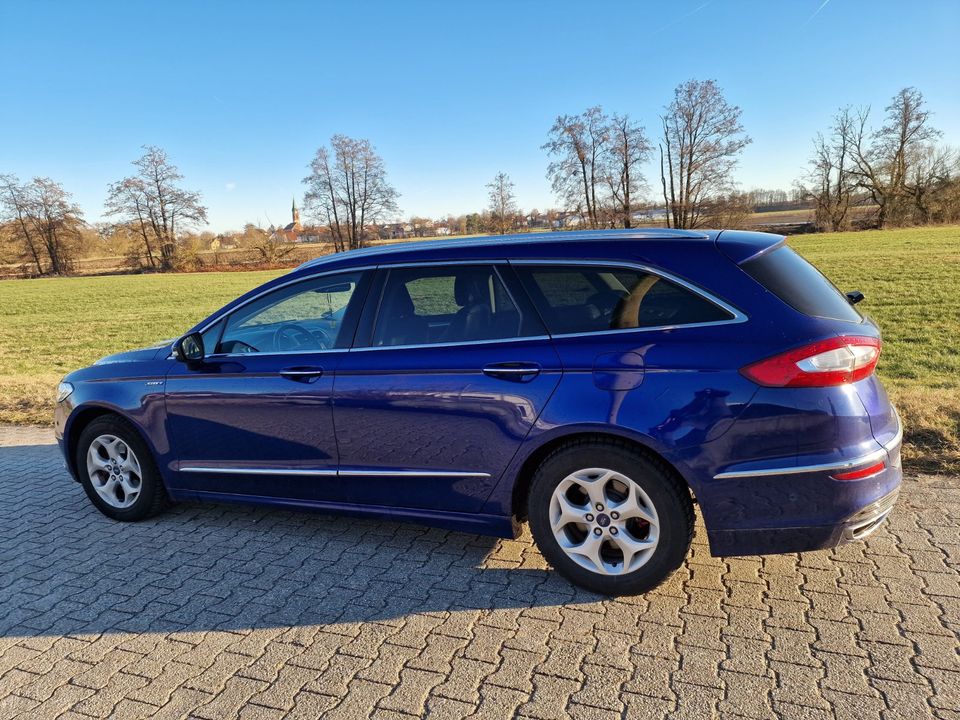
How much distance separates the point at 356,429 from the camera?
11.9ft

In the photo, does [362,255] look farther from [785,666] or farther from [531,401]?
[785,666]

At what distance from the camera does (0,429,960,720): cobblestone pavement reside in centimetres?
258

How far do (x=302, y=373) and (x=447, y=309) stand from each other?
0.89 metres

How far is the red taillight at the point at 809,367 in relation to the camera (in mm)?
2797

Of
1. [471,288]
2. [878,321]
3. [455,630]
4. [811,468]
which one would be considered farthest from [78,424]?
[878,321]

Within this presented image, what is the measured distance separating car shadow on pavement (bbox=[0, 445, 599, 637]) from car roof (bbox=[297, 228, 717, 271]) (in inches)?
65.3

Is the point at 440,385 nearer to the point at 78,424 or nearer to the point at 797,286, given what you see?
the point at 797,286

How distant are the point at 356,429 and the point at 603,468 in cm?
134

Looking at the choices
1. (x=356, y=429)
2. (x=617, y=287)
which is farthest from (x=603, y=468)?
(x=356, y=429)

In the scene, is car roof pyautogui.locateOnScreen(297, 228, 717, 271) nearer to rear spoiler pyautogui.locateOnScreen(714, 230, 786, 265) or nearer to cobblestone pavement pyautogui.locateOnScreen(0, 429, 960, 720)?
rear spoiler pyautogui.locateOnScreen(714, 230, 786, 265)

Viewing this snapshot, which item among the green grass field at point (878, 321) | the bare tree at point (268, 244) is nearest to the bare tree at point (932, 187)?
the green grass field at point (878, 321)

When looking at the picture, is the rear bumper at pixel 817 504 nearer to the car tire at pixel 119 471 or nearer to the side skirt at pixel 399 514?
the side skirt at pixel 399 514

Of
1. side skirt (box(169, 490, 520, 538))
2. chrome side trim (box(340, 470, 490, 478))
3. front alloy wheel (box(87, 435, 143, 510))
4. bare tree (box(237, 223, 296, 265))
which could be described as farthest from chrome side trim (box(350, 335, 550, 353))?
bare tree (box(237, 223, 296, 265))

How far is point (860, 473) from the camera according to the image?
2.84 metres
